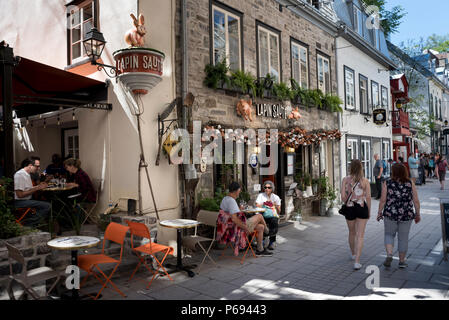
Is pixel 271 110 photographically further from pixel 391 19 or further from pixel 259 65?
pixel 391 19

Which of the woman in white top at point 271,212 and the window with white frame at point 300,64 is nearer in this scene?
the woman in white top at point 271,212

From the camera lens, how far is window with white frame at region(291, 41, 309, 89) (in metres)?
9.88

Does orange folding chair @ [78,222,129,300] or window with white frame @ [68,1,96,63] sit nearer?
orange folding chair @ [78,222,129,300]

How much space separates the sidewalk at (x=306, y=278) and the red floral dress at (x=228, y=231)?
369 mm

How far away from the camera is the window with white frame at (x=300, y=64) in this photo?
988 centimetres

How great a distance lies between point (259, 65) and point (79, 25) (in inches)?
165

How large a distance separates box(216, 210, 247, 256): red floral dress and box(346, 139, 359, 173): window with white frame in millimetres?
7967

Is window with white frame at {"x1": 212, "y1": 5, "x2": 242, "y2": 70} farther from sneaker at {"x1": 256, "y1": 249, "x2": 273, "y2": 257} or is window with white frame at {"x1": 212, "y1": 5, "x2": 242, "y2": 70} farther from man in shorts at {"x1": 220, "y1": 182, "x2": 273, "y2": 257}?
sneaker at {"x1": 256, "y1": 249, "x2": 273, "y2": 257}

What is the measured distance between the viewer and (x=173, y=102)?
620cm

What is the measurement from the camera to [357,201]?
5363 millimetres

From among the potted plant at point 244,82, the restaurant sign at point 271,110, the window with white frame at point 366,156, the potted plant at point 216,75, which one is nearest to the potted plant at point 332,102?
the restaurant sign at point 271,110

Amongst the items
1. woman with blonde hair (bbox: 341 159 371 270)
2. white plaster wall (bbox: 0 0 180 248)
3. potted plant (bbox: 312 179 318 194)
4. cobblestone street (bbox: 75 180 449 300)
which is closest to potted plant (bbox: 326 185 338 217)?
potted plant (bbox: 312 179 318 194)

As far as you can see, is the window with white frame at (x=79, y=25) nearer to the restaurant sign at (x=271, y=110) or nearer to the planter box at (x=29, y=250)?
the restaurant sign at (x=271, y=110)

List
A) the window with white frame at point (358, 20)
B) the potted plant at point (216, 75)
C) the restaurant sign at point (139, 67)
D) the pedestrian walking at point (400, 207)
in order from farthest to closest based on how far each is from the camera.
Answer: the window with white frame at point (358, 20), the potted plant at point (216, 75), the restaurant sign at point (139, 67), the pedestrian walking at point (400, 207)
